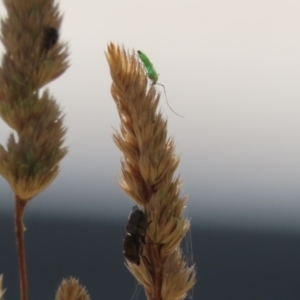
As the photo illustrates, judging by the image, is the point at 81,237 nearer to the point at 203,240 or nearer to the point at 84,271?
the point at 84,271

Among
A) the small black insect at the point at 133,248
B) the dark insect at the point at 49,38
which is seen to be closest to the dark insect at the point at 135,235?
the small black insect at the point at 133,248

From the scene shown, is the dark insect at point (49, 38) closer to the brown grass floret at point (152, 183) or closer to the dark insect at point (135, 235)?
the brown grass floret at point (152, 183)

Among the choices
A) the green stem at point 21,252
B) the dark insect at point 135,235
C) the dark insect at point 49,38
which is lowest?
the green stem at point 21,252

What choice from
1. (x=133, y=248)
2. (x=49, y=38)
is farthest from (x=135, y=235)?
(x=49, y=38)

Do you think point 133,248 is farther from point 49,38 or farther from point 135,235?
point 49,38

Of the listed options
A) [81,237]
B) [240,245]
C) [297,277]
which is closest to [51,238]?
[81,237]

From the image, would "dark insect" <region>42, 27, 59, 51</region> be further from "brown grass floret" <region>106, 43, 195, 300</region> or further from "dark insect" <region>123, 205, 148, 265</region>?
"dark insect" <region>123, 205, 148, 265</region>

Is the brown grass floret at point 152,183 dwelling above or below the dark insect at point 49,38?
below
